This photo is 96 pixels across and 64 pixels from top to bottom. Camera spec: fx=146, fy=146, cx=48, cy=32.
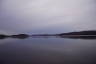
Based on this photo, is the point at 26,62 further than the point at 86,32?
No

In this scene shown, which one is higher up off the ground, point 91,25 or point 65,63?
point 91,25

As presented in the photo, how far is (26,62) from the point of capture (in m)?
1.36

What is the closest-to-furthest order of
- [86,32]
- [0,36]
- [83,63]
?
1. [83,63]
2. [86,32]
3. [0,36]

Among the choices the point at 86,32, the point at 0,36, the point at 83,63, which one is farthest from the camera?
the point at 0,36

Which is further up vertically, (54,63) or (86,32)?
(86,32)

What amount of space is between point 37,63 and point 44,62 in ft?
0.22

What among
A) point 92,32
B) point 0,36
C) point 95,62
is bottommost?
point 95,62

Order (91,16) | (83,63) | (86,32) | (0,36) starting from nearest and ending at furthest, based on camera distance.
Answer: (83,63) < (91,16) < (86,32) < (0,36)

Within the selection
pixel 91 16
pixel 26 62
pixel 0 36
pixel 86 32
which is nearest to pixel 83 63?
pixel 26 62

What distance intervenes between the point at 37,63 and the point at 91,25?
6.57 feet

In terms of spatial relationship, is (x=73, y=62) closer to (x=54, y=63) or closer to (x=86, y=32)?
(x=54, y=63)

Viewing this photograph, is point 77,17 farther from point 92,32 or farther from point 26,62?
point 26,62

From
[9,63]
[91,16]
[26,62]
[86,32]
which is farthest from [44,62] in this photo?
[86,32]

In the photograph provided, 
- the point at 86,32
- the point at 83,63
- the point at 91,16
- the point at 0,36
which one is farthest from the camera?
the point at 0,36
